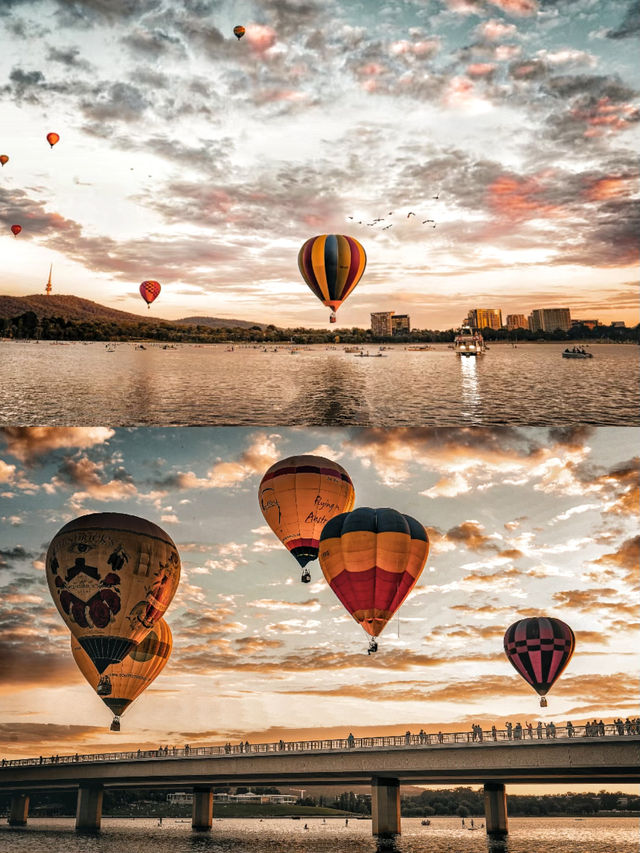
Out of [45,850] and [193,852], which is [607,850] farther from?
[45,850]

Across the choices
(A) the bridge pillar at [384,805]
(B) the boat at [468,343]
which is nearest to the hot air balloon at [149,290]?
(B) the boat at [468,343]

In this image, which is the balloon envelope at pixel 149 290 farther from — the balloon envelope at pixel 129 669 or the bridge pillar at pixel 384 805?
the bridge pillar at pixel 384 805

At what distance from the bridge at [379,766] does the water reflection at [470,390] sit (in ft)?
55.6

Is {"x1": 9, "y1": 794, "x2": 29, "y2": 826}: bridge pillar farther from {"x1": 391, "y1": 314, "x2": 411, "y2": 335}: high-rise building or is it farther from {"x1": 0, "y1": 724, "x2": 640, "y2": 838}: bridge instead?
{"x1": 391, "y1": 314, "x2": 411, "y2": 335}: high-rise building

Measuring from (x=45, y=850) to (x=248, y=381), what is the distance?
35957 mm

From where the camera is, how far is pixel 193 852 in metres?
47.6

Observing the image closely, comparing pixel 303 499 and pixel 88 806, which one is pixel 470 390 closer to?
pixel 303 499

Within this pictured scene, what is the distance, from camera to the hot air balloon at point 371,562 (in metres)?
29.3

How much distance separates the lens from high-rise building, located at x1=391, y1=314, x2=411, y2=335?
61331 millimetres

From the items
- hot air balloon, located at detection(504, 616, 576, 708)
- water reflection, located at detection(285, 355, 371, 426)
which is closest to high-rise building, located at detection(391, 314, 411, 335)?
water reflection, located at detection(285, 355, 371, 426)

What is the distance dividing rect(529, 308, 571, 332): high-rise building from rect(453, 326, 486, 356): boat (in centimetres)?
652

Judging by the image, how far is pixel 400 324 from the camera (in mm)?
63094

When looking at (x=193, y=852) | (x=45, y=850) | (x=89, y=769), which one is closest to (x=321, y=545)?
(x=193, y=852)

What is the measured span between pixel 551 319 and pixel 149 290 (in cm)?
3255
